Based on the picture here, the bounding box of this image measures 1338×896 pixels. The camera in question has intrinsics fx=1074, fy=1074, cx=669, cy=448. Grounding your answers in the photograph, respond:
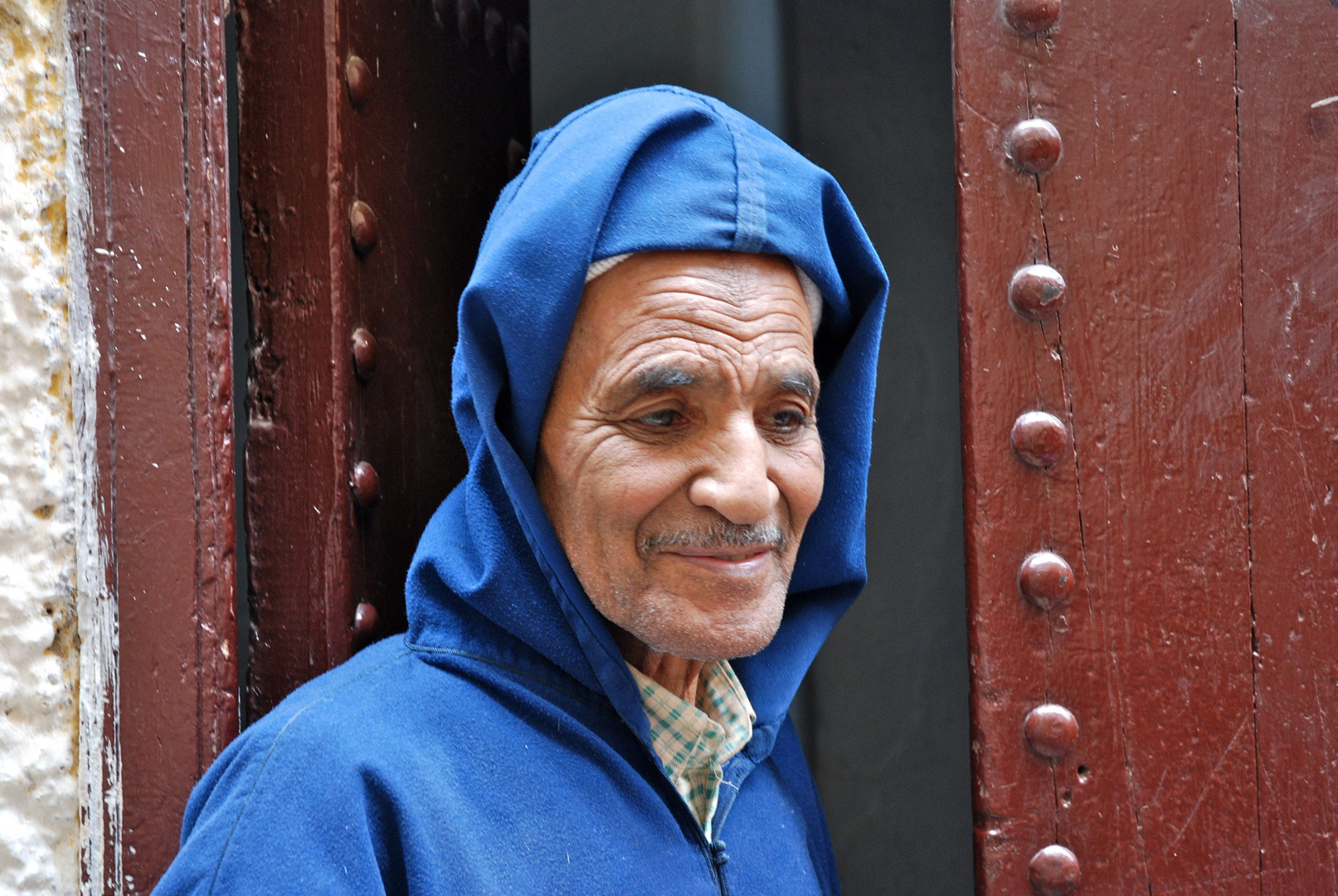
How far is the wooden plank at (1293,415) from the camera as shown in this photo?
1.36 m

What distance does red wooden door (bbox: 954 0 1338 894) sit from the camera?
4.48 ft

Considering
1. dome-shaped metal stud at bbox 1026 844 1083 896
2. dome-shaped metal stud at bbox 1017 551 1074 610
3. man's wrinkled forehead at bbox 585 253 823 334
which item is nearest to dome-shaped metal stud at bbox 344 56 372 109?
man's wrinkled forehead at bbox 585 253 823 334

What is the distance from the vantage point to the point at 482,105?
5.90 feet

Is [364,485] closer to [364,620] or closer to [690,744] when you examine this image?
[364,620]

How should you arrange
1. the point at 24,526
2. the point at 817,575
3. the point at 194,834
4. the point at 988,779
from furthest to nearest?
1. the point at 817,575
2. the point at 988,779
3. the point at 24,526
4. the point at 194,834

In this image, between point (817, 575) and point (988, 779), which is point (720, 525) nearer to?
Result: point (817, 575)

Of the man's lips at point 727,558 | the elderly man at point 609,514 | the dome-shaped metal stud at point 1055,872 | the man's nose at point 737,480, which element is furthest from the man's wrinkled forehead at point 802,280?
the dome-shaped metal stud at point 1055,872

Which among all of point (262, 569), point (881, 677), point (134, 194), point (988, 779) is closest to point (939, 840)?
point (881, 677)

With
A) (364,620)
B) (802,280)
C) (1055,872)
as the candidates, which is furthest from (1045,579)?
(364,620)

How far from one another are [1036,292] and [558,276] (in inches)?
24.3

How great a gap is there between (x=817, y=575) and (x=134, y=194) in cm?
99

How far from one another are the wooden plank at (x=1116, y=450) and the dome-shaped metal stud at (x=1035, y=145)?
13 millimetres

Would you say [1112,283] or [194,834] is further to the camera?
[1112,283]

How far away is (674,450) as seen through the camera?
124cm
